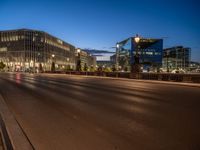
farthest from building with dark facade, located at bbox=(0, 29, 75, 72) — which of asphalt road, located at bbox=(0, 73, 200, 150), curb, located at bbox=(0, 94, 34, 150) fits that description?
curb, located at bbox=(0, 94, 34, 150)

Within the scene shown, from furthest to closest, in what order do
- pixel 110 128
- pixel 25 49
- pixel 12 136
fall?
pixel 25 49 < pixel 110 128 < pixel 12 136

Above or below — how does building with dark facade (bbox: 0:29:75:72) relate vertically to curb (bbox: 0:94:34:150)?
above

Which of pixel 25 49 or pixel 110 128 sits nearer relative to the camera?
pixel 110 128

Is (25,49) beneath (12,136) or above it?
above

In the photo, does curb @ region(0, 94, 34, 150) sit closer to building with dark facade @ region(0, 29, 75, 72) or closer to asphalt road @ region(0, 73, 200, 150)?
asphalt road @ region(0, 73, 200, 150)

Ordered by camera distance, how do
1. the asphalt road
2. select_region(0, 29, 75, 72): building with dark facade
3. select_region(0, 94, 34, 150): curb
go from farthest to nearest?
select_region(0, 29, 75, 72): building with dark facade → the asphalt road → select_region(0, 94, 34, 150): curb

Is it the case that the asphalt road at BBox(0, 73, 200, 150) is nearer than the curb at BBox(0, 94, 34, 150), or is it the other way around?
the curb at BBox(0, 94, 34, 150)

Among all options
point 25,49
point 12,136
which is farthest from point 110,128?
point 25,49

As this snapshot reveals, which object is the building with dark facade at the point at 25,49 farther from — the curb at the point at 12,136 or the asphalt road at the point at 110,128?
the curb at the point at 12,136

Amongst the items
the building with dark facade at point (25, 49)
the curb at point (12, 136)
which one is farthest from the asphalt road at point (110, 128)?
the building with dark facade at point (25, 49)

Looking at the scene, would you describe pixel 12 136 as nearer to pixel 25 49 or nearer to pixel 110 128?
pixel 110 128

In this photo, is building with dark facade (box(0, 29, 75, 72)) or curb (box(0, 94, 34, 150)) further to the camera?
building with dark facade (box(0, 29, 75, 72))

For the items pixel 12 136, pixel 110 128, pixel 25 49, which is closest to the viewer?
pixel 12 136

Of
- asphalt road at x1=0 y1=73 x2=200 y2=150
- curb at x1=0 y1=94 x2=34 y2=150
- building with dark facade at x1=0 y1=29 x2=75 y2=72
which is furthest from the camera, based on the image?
building with dark facade at x1=0 y1=29 x2=75 y2=72
